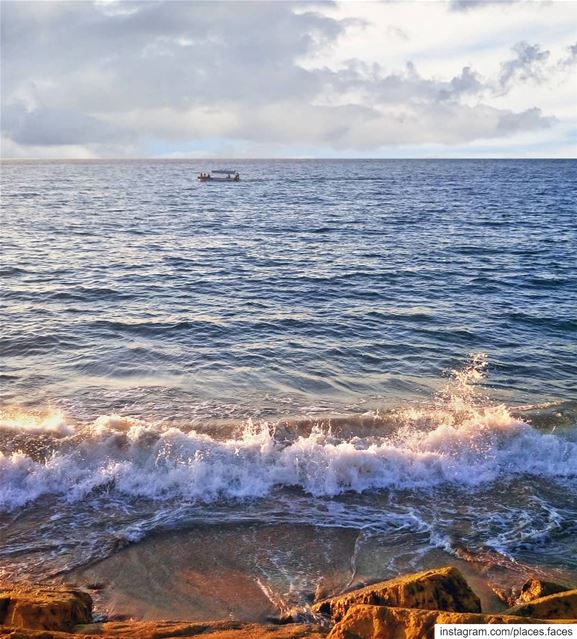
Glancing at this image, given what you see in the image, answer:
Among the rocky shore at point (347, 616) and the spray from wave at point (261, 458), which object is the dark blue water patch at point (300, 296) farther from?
the rocky shore at point (347, 616)

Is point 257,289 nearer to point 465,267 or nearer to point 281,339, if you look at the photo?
point 281,339

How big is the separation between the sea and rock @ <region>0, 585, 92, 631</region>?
1.16 meters

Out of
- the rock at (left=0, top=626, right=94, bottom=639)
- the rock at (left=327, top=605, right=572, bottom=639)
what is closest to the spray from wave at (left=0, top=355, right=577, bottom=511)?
the rock at (left=327, top=605, right=572, bottom=639)

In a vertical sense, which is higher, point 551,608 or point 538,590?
point 551,608

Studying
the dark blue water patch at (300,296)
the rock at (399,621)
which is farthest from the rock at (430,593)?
the dark blue water patch at (300,296)

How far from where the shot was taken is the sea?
849cm

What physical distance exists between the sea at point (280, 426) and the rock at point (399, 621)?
1957 millimetres

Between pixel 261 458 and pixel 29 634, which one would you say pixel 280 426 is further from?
pixel 29 634

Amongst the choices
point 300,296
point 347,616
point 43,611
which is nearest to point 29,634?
point 43,611

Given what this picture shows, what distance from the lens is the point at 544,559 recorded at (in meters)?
8.55

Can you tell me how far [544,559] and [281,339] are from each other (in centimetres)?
1100

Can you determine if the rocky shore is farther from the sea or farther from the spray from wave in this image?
the spray from wave

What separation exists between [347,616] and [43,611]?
3.17 meters

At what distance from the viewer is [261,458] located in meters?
11.3
